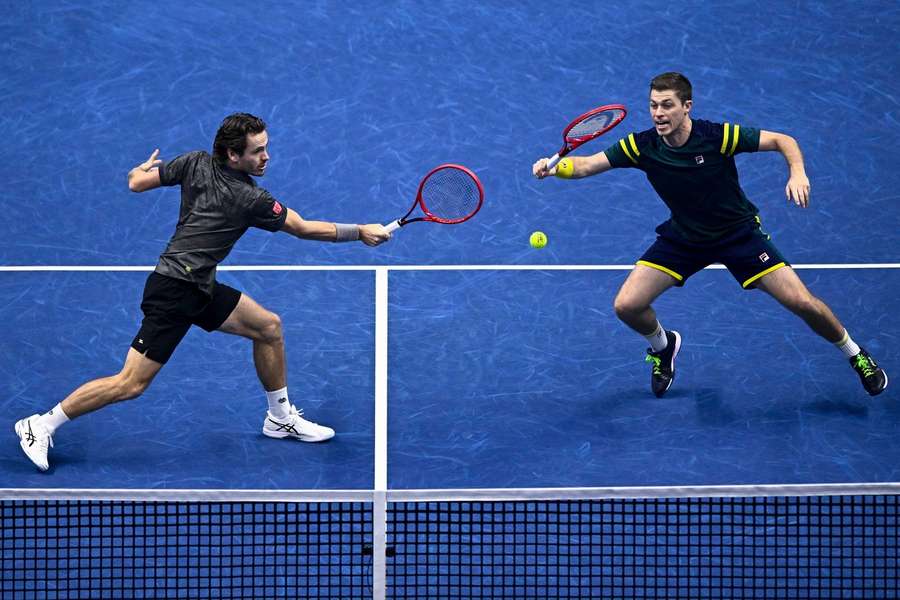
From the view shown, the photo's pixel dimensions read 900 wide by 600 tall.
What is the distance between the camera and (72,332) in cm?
785

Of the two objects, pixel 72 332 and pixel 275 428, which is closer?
pixel 275 428

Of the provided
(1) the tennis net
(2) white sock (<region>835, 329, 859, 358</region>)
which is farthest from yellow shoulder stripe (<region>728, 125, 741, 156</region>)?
(1) the tennis net

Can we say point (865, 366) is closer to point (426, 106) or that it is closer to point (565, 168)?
point (565, 168)

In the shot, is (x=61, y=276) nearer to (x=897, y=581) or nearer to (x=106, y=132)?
(x=106, y=132)

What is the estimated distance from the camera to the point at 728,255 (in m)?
7.01

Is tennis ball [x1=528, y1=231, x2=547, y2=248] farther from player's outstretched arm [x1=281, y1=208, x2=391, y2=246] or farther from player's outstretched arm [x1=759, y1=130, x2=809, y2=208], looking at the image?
player's outstretched arm [x1=281, y1=208, x2=391, y2=246]

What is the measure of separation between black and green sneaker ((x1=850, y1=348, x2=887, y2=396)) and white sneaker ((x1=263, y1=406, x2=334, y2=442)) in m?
2.82

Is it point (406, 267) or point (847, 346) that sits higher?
point (406, 267)

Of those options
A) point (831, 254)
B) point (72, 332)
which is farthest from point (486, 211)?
point (72, 332)

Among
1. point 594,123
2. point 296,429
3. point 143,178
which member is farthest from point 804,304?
point 143,178

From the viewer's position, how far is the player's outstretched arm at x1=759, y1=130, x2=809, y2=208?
6422 millimetres

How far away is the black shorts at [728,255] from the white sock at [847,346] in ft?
1.85

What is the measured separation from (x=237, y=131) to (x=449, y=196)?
122cm

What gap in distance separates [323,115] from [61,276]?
237 cm
